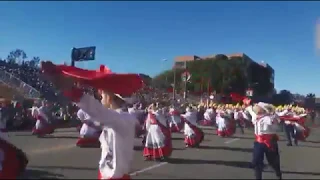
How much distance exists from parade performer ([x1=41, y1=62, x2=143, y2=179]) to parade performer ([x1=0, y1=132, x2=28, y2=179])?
9.77 feet

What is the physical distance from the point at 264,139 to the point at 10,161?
4625 mm

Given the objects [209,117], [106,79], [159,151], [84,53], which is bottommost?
[159,151]

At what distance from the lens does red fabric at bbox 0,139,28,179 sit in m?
6.62

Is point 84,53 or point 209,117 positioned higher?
point 84,53

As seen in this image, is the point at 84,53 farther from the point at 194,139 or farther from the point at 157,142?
the point at 157,142

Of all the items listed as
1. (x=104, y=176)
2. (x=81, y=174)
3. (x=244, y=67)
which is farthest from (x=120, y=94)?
(x=244, y=67)

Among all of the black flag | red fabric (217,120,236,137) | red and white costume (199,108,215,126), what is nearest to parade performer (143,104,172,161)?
red fabric (217,120,236,137)

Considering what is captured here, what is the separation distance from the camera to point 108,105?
14.3 feet

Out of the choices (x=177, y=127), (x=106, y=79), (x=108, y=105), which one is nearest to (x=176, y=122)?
(x=177, y=127)

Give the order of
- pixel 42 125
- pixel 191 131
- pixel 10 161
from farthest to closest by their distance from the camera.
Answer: pixel 42 125 → pixel 191 131 → pixel 10 161

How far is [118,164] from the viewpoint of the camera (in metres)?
4.19

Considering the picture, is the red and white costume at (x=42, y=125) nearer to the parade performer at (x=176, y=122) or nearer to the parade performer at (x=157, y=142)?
the parade performer at (x=176, y=122)

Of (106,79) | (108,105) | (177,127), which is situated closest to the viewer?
(106,79)

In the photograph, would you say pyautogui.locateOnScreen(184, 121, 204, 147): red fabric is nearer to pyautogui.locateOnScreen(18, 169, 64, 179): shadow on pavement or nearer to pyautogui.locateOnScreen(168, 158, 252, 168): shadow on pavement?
pyautogui.locateOnScreen(168, 158, 252, 168): shadow on pavement
